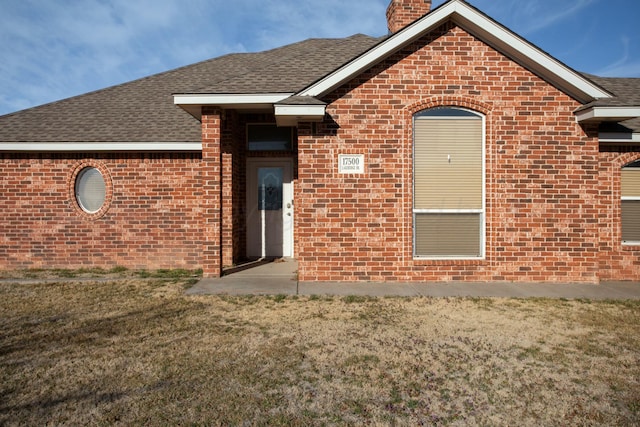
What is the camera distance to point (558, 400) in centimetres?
312

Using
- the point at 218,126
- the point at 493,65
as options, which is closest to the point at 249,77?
the point at 218,126

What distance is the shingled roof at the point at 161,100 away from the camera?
754cm

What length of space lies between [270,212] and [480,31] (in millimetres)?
5994

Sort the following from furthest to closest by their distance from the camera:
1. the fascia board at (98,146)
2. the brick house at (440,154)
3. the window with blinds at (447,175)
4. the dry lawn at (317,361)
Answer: the fascia board at (98,146) → the window with blinds at (447,175) → the brick house at (440,154) → the dry lawn at (317,361)

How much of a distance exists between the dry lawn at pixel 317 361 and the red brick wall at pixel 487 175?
1223mm

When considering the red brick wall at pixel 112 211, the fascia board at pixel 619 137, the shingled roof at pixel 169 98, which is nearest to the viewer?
the shingled roof at pixel 169 98

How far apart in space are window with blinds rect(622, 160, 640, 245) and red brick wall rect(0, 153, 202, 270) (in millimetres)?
9126

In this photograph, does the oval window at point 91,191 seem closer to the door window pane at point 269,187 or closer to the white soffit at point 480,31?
the door window pane at point 269,187

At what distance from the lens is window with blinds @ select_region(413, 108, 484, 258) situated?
7.20m

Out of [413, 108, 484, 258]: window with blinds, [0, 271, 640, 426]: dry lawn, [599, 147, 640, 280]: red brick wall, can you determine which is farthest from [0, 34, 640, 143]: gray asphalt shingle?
[0, 271, 640, 426]: dry lawn

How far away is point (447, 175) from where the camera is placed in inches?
284

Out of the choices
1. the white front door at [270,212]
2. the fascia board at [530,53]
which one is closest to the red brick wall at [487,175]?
the fascia board at [530,53]

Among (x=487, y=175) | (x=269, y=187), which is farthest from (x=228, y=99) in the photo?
(x=487, y=175)

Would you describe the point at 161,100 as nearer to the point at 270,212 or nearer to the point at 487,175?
the point at 270,212
